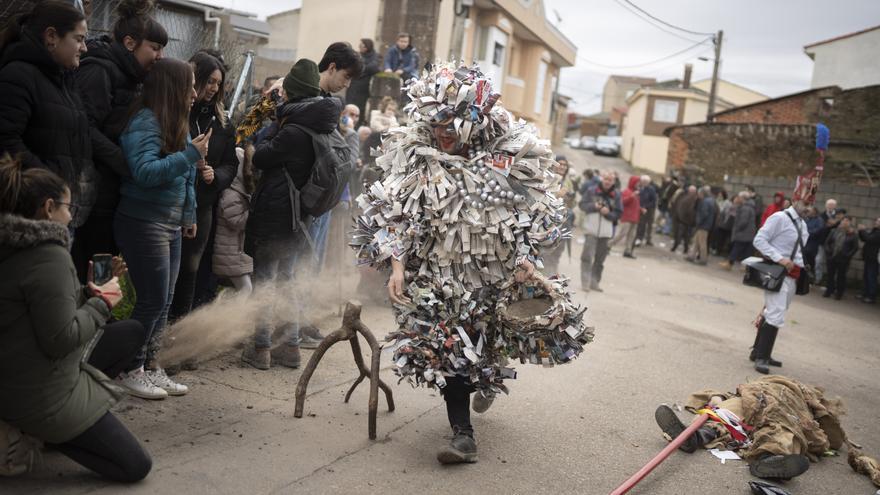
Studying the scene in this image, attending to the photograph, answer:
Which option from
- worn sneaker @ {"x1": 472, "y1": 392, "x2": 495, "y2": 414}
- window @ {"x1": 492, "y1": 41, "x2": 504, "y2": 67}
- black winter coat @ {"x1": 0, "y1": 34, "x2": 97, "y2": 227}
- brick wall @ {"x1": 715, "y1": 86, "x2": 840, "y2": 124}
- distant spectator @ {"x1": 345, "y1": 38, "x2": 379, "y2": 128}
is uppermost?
window @ {"x1": 492, "y1": 41, "x2": 504, "y2": 67}

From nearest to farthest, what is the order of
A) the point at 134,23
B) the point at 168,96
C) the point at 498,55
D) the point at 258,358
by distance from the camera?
the point at 168,96 < the point at 134,23 < the point at 258,358 < the point at 498,55

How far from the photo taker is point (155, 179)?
13.8 feet

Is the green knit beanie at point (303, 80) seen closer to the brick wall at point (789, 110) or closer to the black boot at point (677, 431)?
the black boot at point (677, 431)

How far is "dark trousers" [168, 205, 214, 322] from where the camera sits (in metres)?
5.12

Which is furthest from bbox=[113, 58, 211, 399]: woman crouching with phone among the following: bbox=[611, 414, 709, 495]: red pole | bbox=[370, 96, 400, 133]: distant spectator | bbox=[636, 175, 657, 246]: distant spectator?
bbox=[636, 175, 657, 246]: distant spectator

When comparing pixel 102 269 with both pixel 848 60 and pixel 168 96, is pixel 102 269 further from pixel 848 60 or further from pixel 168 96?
pixel 848 60

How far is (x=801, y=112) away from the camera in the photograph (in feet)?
81.8

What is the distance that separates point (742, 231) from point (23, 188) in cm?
1861

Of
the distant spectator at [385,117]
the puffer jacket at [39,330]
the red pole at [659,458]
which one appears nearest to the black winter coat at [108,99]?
the puffer jacket at [39,330]

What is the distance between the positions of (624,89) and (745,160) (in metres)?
70.3

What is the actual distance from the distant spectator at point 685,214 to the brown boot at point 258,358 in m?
17.1

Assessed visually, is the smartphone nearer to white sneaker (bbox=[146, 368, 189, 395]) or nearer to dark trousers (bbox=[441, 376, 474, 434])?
white sneaker (bbox=[146, 368, 189, 395])

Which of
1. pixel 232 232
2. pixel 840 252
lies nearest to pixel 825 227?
pixel 840 252

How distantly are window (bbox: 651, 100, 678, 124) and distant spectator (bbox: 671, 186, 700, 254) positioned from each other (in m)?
34.7
